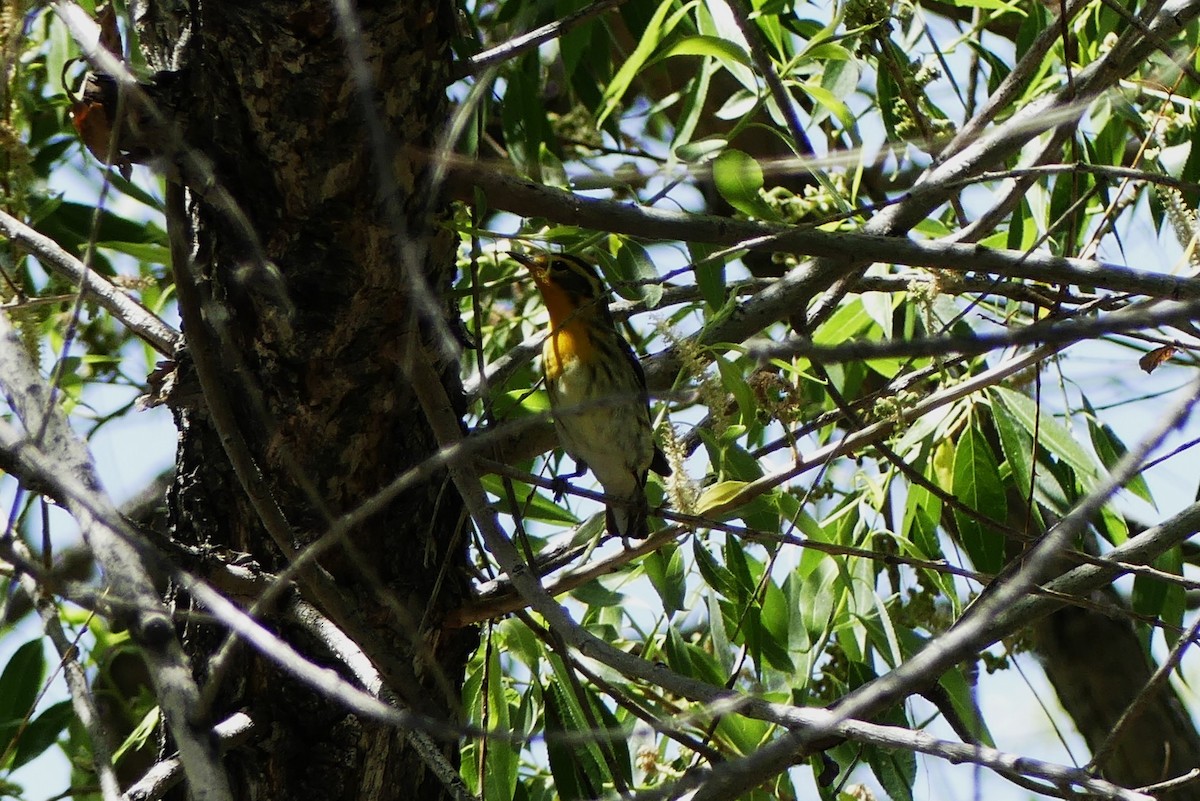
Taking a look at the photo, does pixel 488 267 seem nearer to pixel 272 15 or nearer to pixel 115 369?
pixel 115 369

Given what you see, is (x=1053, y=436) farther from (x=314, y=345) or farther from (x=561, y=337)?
(x=314, y=345)

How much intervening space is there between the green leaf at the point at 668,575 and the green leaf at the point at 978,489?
682 mm

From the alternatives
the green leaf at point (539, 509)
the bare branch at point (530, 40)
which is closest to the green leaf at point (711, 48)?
the bare branch at point (530, 40)

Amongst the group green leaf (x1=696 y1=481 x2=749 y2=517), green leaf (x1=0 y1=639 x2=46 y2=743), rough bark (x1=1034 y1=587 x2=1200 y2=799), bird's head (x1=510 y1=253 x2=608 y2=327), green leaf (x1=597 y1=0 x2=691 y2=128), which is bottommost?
rough bark (x1=1034 y1=587 x2=1200 y2=799)

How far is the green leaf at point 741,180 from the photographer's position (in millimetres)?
2316

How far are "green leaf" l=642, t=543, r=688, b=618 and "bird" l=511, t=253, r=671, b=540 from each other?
0.51 meters

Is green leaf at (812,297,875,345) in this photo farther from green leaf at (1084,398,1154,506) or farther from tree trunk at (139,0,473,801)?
tree trunk at (139,0,473,801)

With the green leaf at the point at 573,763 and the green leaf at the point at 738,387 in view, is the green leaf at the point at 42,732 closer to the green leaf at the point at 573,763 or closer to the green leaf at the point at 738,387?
the green leaf at the point at 573,763

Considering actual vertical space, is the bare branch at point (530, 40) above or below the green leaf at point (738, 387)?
above

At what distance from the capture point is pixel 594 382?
163 inches

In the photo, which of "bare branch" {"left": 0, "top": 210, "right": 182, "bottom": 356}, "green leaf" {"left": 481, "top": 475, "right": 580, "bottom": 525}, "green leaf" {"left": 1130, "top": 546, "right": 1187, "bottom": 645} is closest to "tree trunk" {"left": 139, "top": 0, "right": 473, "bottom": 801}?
"bare branch" {"left": 0, "top": 210, "right": 182, "bottom": 356}

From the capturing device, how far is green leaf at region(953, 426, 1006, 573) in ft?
10.3

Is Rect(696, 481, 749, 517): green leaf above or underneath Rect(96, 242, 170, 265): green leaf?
underneath

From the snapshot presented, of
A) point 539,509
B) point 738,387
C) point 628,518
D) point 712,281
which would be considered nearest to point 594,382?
point 628,518
